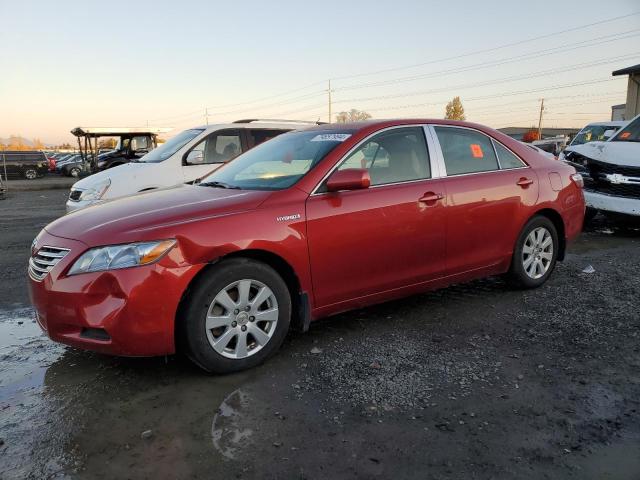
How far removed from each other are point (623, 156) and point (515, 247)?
3.96 metres

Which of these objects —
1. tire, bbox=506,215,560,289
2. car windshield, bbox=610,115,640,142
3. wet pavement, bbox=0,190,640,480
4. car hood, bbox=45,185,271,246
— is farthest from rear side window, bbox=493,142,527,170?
car windshield, bbox=610,115,640,142

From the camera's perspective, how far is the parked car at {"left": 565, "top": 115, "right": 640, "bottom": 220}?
707cm

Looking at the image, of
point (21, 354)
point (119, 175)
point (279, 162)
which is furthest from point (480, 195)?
point (119, 175)

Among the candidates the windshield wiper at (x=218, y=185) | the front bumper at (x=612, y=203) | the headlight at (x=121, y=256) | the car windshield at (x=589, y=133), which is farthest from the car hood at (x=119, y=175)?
the car windshield at (x=589, y=133)

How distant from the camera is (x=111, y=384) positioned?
3.17 metres

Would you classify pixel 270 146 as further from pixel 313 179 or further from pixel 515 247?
pixel 515 247

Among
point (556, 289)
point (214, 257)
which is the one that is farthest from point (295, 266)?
point (556, 289)

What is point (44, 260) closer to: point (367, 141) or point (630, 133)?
point (367, 141)

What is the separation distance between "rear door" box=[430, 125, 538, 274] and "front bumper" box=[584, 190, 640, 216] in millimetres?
3235

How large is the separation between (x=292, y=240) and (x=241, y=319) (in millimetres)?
606

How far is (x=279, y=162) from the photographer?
13.2 feet

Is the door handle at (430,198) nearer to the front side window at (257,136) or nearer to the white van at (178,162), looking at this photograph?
the white van at (178,162)

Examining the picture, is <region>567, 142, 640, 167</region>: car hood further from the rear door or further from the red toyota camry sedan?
the rear door

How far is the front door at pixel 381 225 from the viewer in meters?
3.51
